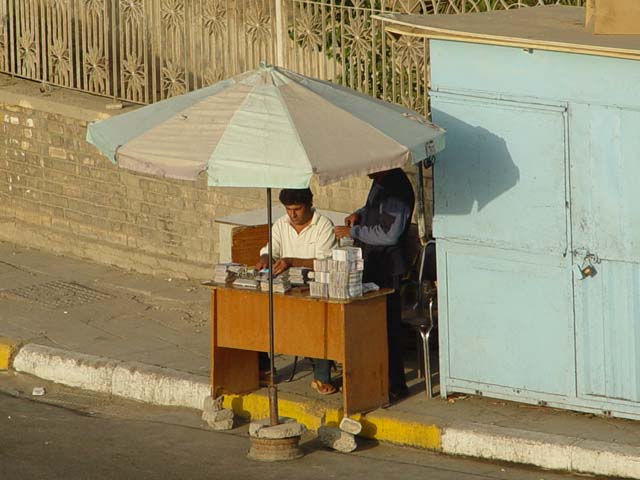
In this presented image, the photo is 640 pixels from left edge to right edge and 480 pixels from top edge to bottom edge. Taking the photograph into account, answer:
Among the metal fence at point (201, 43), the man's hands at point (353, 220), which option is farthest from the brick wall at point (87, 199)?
the man's hands at point (353, 220)

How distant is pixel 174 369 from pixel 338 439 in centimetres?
189

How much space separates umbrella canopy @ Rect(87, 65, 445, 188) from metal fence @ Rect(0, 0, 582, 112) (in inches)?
69.0

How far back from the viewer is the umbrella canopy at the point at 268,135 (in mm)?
9094

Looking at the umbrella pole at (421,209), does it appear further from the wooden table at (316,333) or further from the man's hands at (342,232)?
the wooden table at (316,333)

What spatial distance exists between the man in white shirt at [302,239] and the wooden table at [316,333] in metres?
0.31

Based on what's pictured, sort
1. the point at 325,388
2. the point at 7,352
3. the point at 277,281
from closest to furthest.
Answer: the point at 277,281 < the point at 325,388 < the point at 7,352

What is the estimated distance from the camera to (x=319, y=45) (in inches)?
496

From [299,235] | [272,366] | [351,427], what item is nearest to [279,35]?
[299,235]

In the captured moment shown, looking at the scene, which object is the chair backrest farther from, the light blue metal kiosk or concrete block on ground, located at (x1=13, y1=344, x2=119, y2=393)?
concrete block on ground, located at (x1=13, y1=344, x2=119, y2=393)

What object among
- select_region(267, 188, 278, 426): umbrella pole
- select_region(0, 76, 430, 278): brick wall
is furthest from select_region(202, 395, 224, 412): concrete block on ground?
select_region(0, 76, 430, 278): brick wall

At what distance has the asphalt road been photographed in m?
9.38

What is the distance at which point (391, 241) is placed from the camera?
1031cm

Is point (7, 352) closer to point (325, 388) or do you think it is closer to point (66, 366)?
point (66, 366)

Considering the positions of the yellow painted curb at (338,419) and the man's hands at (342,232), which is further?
the man's hands at (342,232)
